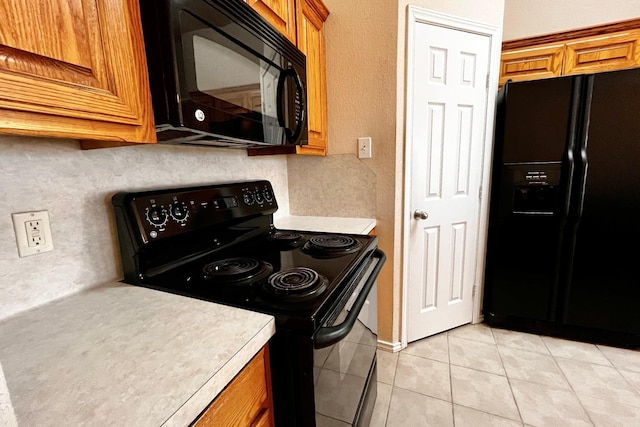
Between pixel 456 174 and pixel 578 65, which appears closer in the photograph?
pixel 456 174

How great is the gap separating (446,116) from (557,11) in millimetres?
1576

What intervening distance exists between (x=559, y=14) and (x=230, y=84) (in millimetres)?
2826

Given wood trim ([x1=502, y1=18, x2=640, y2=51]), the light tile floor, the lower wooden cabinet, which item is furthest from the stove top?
wood trim ([x1=502, y1=18, x2=640, y2=51])

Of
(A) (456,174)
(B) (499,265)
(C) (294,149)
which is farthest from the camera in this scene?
(B) (499,265)

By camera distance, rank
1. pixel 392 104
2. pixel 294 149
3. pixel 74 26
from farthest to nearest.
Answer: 1. pixel 392 104
2. pixel 294 149
3. pixel 74 26

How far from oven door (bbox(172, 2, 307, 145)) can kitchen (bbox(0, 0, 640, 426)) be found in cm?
38

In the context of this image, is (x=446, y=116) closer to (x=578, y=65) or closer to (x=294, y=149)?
(x=294, y=149)

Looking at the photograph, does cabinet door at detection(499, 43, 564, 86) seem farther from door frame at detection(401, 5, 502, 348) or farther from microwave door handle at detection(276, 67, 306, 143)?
microwave door handle at detection(276, 67, 306, 143)

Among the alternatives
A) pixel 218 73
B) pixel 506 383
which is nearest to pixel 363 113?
pixel 218 73

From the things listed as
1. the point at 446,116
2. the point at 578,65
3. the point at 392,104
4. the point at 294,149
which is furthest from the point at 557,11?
the point at 294,149

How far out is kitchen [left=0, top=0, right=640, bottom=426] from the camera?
0.71 metres

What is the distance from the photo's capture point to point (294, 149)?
1.40 metres

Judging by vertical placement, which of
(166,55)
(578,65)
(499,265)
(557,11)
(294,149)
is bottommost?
(499,265)

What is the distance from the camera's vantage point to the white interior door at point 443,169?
163 centimetres
